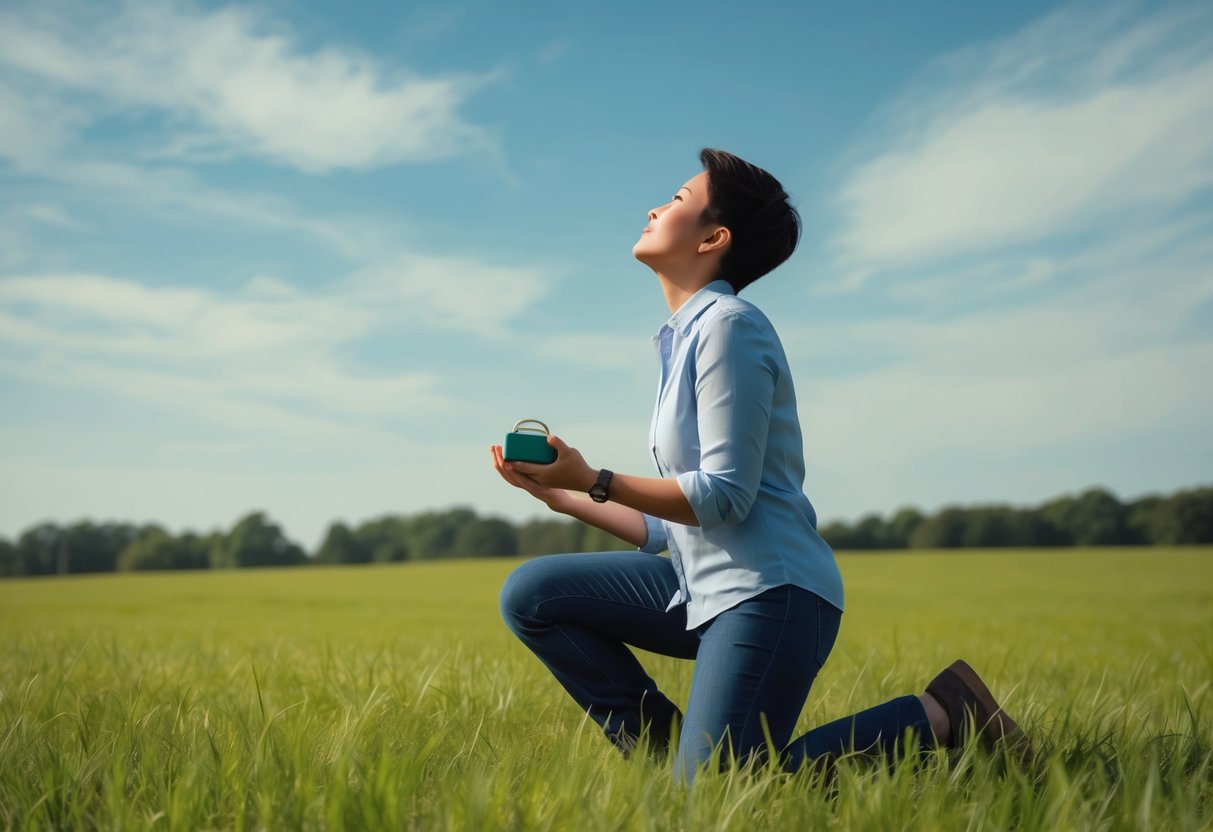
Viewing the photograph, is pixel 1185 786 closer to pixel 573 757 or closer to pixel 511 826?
pixel 573 757

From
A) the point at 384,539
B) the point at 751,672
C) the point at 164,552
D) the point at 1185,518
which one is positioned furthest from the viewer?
the point at 384,539

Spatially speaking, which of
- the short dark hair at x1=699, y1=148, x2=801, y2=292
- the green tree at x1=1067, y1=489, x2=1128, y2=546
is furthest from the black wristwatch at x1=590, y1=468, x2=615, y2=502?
the green tree at x1=1067, y1=489, x2=1128, y2=546

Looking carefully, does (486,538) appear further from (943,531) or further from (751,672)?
(751,672)

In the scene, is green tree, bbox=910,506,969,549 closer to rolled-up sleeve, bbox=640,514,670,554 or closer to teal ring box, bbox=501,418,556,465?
rolled-up sleeve, bbox=640,514,670,554

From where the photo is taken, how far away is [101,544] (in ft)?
263

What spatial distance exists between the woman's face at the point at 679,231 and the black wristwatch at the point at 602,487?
2.92 feet

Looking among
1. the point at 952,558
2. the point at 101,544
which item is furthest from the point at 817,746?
the point at 101,544

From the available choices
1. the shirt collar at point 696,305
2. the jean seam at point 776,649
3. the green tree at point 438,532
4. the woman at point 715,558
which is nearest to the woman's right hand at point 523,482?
the woman at point 715,558

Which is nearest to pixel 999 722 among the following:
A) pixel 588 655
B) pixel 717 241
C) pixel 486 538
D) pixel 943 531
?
pixel 588 655

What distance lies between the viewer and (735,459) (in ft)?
9.68

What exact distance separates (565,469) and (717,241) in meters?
1.04

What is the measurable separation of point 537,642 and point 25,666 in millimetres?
4862

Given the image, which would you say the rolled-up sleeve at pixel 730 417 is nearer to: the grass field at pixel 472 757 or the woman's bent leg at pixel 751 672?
the woman's bent leg at pixel 751 672

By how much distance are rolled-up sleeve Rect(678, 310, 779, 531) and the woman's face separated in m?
0.40
